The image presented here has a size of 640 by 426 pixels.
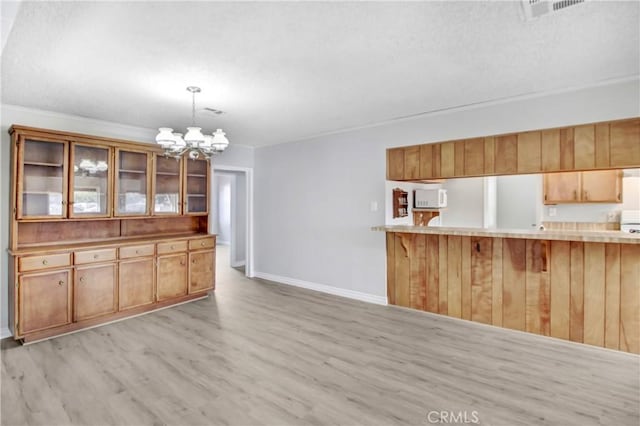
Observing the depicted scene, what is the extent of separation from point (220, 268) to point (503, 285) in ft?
17.4

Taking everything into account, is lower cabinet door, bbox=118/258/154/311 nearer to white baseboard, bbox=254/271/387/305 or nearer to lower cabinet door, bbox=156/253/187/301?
lower cabinet door, bbox=156/253/187/301

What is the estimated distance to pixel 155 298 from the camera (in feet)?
13.7

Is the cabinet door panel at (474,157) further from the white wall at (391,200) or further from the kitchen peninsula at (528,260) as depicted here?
the white wall at (391,200)

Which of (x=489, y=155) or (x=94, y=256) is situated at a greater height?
(x=489, y=155)

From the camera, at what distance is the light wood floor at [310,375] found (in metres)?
2.14

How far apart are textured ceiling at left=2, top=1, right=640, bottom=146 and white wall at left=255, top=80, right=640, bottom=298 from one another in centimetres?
23

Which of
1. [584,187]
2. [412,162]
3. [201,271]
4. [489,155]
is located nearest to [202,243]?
[201,271]

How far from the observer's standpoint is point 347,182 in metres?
4.78

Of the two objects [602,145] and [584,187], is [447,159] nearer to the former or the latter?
[602,145]

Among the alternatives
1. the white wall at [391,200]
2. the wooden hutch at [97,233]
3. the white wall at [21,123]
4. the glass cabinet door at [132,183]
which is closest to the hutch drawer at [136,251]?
the wooden hutch at [97,233]

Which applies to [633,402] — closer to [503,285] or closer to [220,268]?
[503,285]

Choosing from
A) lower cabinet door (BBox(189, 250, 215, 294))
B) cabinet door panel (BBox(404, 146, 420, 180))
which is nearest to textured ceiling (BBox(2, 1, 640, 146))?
cabinet door panel (BBox(404, 146, 420, 180))

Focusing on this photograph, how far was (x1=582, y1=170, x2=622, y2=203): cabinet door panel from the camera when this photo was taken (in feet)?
13.2

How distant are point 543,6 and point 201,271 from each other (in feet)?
14.9
